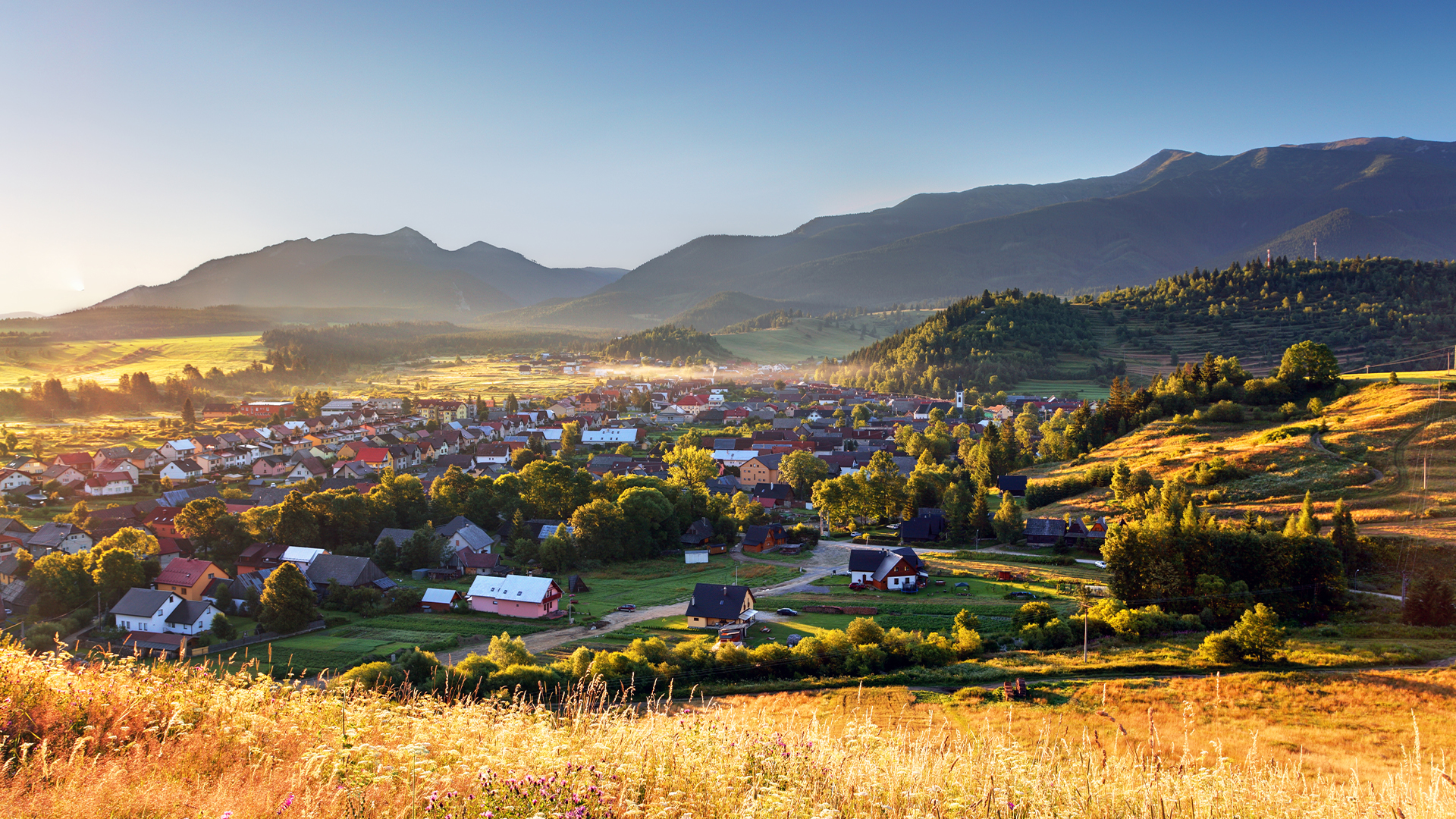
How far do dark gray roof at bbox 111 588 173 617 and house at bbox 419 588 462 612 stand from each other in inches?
338

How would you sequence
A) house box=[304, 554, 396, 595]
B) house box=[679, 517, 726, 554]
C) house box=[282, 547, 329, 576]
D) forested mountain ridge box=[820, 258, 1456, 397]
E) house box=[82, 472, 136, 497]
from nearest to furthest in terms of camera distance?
1. house box=[304, 554, 396, 595]
2. house box=[282, 547, 329, 576]
3. house box=[679, 517, 726, 554]
4. house box=[82, 472, 136, 497]
5. forested mountain ridge box=[820, 258, 1456, 397]

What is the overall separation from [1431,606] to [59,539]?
176 feet

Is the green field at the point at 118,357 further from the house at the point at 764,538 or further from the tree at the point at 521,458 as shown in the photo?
the house at the point at 764,538

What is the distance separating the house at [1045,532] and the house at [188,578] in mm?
35857

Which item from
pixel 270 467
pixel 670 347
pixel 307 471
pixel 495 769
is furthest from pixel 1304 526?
pixel 670 347

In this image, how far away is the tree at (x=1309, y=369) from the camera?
152 ft

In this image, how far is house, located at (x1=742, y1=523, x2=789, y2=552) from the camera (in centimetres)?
3897

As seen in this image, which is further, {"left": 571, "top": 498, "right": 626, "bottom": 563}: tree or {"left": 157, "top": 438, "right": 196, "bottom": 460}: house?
{"left": 157, "top": 438, "right": 196, "bottom": 460}: house

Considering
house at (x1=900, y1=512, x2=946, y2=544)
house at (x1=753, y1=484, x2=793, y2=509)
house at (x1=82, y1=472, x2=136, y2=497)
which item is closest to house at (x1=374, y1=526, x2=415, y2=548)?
house at (x1=753, y1=484, x2=793, y2=509)

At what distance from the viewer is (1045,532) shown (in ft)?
120

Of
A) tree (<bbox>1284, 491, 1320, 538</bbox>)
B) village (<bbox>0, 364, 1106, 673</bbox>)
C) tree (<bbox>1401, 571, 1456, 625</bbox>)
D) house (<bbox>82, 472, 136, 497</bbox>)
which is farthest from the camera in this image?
house (<bbox>82, 472, 136, 497</bbox>)

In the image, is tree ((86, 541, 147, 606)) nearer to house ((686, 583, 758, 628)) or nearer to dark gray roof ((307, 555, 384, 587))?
dark gray roof ((307, 555, 384, 587))

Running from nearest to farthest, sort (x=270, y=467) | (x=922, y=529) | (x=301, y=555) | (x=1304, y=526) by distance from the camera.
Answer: (x=1304, y=526), (x=301, y=555), (x=922, y=529), (x=270, y=467)

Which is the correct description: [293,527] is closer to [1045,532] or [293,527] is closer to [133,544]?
[133,544]
